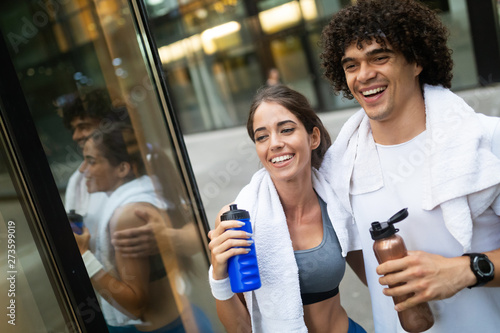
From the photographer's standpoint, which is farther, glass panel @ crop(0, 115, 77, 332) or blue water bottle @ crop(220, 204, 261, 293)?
glass panel @ crop(0, 115, 77, 332)

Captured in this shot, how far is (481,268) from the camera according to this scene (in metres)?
1.05

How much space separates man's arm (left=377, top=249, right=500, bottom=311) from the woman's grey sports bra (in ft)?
0.76

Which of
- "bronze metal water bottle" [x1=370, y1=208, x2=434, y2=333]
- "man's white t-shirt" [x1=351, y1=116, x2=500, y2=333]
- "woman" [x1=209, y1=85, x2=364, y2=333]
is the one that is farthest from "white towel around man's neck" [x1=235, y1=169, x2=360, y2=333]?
"bronze metal water bottle" [x1=370, y1=208, x2=434, y2=333]

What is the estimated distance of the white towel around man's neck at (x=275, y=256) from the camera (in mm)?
1208

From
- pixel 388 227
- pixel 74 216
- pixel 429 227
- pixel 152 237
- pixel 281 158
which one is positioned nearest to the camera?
pixel 388 227

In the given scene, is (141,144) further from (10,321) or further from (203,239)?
(10,321)

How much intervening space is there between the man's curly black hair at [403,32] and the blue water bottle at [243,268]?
0.58 m

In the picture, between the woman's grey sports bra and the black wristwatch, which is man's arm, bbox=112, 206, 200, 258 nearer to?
the woman's grey sports bra

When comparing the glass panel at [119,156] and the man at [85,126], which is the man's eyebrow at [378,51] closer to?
the glass panel at [119,156]

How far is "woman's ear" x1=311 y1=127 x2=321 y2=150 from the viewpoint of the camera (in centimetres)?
135

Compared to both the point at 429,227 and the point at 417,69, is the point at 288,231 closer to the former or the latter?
the point at 429,227

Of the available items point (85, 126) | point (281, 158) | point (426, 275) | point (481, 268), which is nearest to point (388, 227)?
point (426, 275)

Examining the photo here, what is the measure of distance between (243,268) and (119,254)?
2.43ft

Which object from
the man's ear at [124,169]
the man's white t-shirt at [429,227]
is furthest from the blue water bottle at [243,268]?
the man's ear at [124,169]
